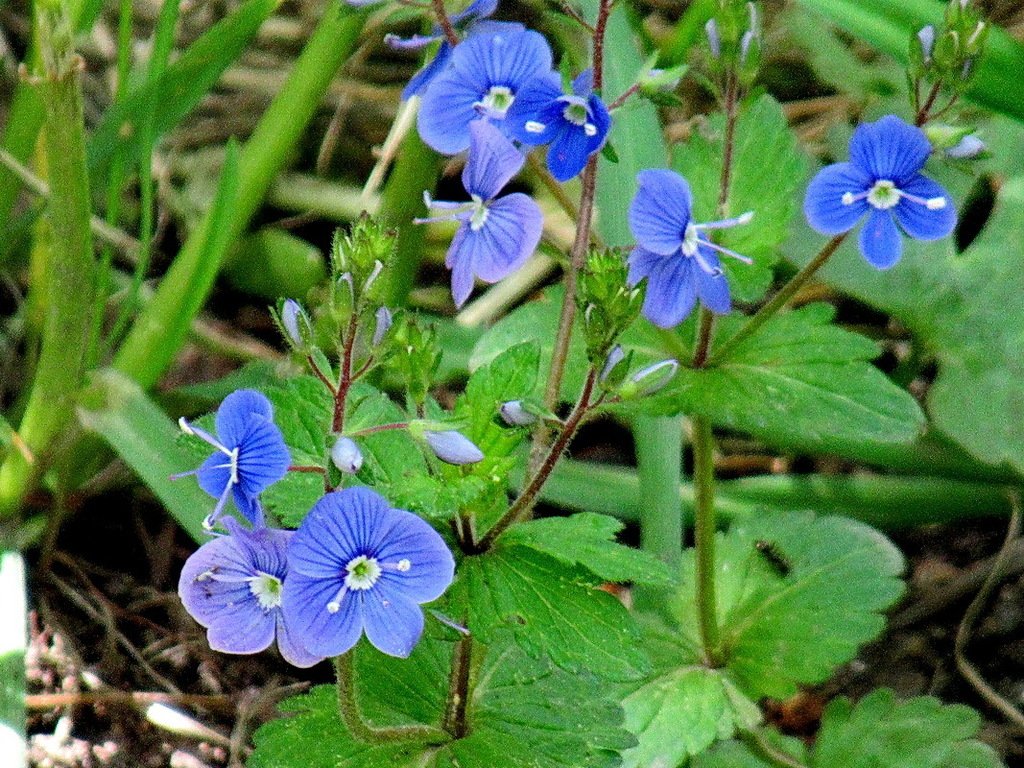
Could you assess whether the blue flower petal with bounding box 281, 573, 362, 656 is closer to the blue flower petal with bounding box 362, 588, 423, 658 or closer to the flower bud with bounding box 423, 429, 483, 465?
the blue flower petal with bounding box 362, 588, 423, 658

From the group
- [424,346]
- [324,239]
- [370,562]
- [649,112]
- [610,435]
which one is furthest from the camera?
[324,239]

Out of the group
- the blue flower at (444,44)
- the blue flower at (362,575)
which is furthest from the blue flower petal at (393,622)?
the blue flower at (444,44)

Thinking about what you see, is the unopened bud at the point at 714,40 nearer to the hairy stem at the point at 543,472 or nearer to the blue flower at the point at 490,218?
the blue flower at the point at 490,218

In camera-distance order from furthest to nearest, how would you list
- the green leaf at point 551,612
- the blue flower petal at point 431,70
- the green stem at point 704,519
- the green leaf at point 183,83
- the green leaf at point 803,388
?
the green leaf at point 183,83 < the green stem at point 704,519 < the green leaf at point 803,388 < the blue flower petal at point 431,70 < the green leaf at point 551,612

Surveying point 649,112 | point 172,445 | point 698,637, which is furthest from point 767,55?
point 172,445

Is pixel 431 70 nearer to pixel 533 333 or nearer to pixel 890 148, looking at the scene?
pixel 533 333

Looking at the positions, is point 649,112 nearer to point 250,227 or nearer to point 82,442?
point 250,227

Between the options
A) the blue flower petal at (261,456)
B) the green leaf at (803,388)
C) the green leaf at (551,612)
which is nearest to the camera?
the blue flower petal at (261,456)
